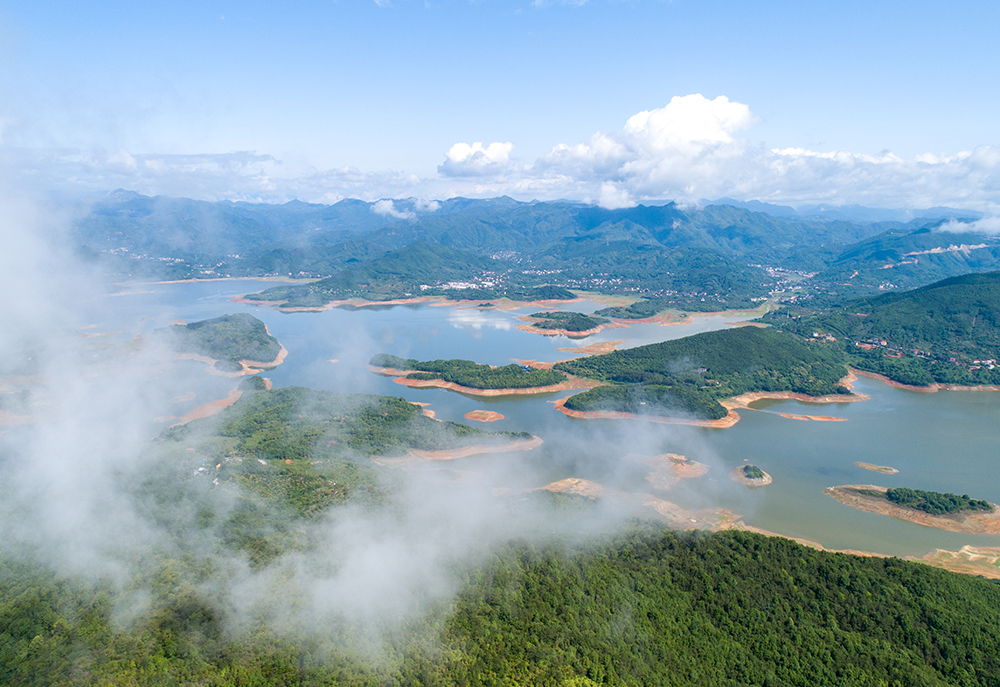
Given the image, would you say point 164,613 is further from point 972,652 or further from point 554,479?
point 972,652

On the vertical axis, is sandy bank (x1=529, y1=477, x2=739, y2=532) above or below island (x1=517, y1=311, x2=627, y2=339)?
above

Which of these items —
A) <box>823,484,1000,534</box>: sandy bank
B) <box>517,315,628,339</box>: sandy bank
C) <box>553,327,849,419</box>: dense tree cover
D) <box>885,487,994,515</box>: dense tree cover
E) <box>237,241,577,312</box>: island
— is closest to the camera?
<box>823,484,1000,534</box>: sandy bank

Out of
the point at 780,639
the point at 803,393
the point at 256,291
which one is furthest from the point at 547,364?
the point at 256,291

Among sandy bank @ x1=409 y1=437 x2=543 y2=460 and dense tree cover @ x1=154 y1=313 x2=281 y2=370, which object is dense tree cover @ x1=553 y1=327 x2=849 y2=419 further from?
dense tree cover @ x1=154 y1=313 x2=281 y2=370

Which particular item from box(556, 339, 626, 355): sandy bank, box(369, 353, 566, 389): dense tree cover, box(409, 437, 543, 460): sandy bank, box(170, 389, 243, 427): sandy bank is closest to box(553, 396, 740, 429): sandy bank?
box(369, 353, 566, 389): dense tree cover

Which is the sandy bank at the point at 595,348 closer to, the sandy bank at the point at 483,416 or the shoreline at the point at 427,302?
the sandy bank at the point at 483,416

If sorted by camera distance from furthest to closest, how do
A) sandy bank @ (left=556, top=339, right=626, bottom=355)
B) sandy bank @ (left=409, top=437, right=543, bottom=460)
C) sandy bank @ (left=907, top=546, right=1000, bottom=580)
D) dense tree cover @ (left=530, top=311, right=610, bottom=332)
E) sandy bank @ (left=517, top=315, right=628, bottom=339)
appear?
dense tree cover @ (left=530, top=311, right=610, bottom=332)
sandy bank @ (left=517, top=315, right=628, bottom=339)
sandy bank @ (left=556, top=339, right=626, bottom=355)
sandy bank @ (left=409, top=437, right=543, bottom=460)
sandy bank @ (left=907, top=546, right=1000, bottom=580)

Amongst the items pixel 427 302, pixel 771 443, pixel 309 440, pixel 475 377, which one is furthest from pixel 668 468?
pixel 427 302

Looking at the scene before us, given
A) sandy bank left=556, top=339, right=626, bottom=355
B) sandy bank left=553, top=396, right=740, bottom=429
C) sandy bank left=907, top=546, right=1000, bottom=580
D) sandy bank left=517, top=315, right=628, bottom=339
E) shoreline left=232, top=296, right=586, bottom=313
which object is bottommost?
shoreline left=232, top=296, right=586, bottom=313
